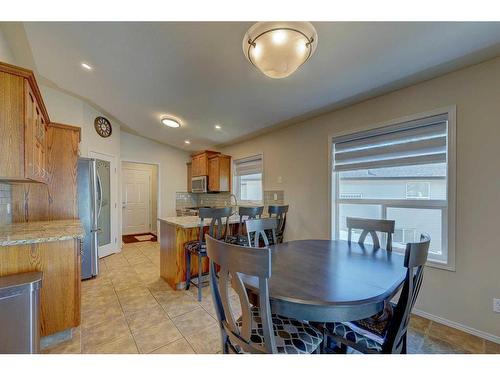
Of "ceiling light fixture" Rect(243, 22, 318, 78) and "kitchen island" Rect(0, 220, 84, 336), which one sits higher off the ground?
"ceiling light fixture" Rect(243, 22, 318, 78)

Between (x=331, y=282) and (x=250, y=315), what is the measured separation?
0.46 metres

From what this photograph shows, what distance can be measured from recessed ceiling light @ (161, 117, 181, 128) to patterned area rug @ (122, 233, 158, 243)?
3.11 m

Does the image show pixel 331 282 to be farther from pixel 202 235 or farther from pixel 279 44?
pixel 202 235

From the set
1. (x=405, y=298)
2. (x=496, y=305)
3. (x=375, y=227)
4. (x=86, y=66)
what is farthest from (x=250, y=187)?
(x=405, y=298)

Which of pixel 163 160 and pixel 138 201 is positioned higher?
pixel 163 160

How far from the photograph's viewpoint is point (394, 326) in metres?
1.01

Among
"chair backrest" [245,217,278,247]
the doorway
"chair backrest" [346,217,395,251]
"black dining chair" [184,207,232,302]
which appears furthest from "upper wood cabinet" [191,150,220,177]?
"chair backrest" [346,217,395,251]

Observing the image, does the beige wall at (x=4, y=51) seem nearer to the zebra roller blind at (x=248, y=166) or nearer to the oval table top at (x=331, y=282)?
the oval table top at (x=331, y=282)

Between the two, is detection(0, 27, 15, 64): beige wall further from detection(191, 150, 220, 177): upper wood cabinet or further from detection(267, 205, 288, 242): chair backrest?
detection(267, 205, 288, 242): chair backrest

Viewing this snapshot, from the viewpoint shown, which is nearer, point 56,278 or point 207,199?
point 56,278

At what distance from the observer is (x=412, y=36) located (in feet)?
5.18

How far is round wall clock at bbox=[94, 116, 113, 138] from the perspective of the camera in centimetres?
402
